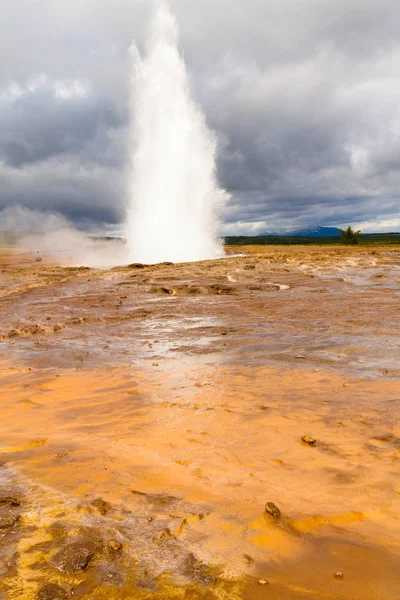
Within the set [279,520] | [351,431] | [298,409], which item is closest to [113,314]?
[298,409]

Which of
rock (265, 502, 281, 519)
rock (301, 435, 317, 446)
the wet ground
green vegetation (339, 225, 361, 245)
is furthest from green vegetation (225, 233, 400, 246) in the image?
rock (265, 502, 281, 519)

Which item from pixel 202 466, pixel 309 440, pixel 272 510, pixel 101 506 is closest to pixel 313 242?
pixel 309 440

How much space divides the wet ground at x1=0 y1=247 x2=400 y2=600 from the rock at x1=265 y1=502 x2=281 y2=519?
0.04ft

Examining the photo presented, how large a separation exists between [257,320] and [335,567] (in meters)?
8.18

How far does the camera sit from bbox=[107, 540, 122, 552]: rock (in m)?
2.29

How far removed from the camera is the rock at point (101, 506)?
2678mm

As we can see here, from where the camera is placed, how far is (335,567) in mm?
2201

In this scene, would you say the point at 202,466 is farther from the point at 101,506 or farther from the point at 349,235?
the point at 349,235

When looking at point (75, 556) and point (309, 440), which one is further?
point (309, 440)

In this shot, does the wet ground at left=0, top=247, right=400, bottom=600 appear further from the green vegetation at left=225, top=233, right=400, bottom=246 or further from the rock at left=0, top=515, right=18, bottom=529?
the green vegetation at left=225, top=233, right=400, bottom=246

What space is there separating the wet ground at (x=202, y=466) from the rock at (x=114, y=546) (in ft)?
0.04

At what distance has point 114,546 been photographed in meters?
2.29

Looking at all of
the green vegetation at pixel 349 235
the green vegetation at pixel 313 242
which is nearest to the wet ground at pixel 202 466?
the green vegetation at pixel 349 235

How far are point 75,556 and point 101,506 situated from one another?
0.52 meters
